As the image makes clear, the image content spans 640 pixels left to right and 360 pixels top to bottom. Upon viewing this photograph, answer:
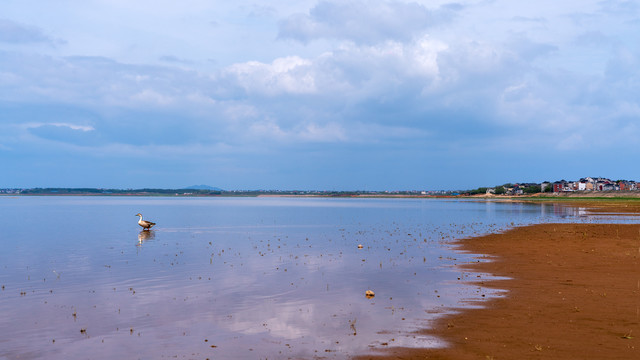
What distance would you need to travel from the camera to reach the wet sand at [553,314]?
13086mm

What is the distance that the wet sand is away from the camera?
13.1 metres

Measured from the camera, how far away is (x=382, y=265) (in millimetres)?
29438

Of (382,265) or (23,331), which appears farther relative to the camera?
(382,265)

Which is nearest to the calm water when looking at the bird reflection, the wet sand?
the wet sand

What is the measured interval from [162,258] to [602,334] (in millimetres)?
26899

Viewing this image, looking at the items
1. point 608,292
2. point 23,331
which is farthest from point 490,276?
point 23,331

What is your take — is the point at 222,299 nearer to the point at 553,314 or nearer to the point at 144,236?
the point at 553,314

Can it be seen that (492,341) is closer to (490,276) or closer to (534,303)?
(534,303)

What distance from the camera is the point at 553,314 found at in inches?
659

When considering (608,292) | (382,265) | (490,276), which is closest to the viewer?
(608,292)

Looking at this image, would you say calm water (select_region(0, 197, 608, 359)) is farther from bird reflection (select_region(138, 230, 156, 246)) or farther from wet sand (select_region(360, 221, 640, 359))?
bird reflection (select_region(138, 230, 156, 246))

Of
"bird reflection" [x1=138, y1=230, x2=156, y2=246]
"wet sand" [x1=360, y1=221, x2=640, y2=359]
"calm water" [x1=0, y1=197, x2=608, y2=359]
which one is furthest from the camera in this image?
"bird reflection" [x1=138, y1=230, x2=156, y2=246]

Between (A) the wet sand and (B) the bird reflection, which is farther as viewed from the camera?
(B) the bird reflection

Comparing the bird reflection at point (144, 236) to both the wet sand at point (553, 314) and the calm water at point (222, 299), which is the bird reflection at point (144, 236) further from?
the wet sand at point (553, 314)
